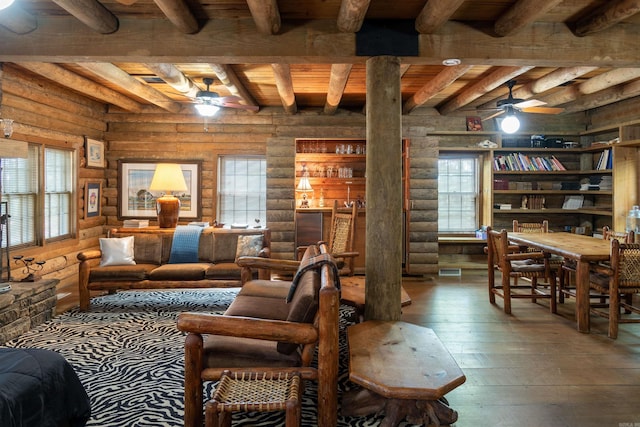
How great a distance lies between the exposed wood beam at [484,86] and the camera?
15.9ft

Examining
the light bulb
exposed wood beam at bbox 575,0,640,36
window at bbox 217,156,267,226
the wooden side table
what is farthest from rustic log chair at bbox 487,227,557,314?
window at bbox 217,156,267,226

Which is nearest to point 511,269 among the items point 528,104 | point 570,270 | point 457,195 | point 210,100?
point 570,270

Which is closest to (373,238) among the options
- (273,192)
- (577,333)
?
(577,333)

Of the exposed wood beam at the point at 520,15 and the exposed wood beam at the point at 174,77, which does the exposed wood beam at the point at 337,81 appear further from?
the exposed wood beam at the point at 174,77

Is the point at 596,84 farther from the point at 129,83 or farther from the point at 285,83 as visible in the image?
the point at 129,83

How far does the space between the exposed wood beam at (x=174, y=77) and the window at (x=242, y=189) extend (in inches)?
77.9

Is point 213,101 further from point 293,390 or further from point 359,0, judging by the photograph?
point 293,390

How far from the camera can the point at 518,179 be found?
8.09m

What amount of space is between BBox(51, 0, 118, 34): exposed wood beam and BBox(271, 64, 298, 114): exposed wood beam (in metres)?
1.60

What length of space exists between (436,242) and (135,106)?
552 centimetres

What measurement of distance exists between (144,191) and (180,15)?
4.99m

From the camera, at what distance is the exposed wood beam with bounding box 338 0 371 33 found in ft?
10.4

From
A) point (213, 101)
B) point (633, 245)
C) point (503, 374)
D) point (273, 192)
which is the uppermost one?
point (213, 101)

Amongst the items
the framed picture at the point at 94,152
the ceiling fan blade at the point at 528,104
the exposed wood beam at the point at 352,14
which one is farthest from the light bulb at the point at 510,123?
the framed picture at the point at 94,152
